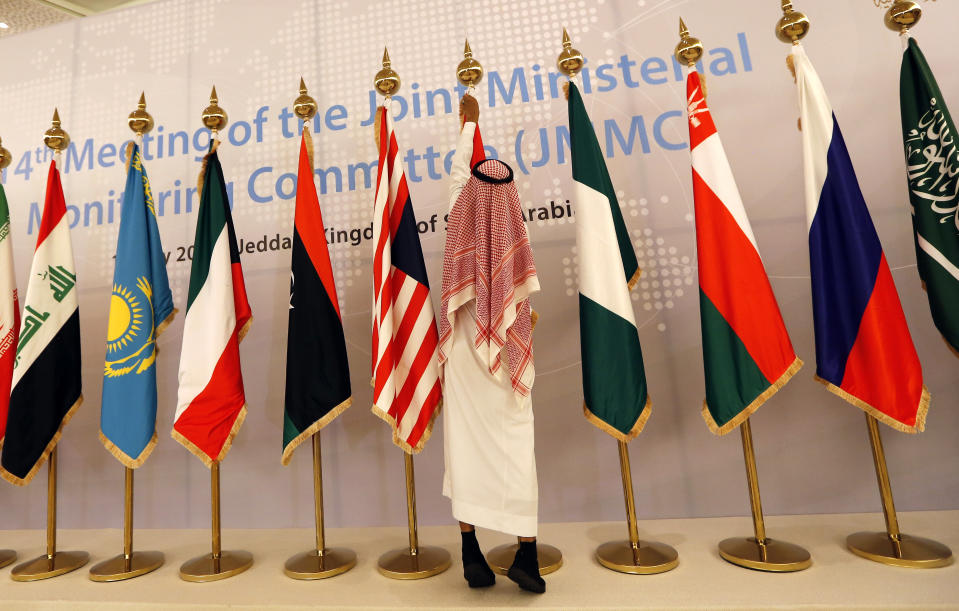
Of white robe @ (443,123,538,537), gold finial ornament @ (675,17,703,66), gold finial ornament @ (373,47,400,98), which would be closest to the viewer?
white robe @ (443,123,538,537)

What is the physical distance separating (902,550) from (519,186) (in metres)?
2.07

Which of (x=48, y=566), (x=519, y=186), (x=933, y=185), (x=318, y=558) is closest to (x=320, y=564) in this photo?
(x=318, y=558)

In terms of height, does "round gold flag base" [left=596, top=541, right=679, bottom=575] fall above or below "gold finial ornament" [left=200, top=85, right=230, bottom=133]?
below

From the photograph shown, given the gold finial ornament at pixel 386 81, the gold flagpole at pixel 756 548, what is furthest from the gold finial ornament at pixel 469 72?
the gold flagpole at pixel 756 548

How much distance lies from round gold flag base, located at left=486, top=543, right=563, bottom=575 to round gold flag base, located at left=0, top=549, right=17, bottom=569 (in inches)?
84.4

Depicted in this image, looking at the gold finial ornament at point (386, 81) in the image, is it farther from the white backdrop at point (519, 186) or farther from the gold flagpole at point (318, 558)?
the gold flagpole at point (318, 558)

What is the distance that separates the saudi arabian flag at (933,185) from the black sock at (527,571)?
1.59m

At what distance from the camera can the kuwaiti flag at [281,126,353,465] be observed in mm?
2023

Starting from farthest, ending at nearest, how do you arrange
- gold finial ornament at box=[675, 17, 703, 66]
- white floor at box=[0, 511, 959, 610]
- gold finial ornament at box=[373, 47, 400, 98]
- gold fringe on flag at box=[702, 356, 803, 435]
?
1. gold finial ornament at box=[373, 47, 400, 98]
2. gold finial ornament at box=[675, 17, 703, 66]
3. gold fringe on flag at box=[702, 356, 803, 435]
4. white floor at box=[0, 511, 959, 610]

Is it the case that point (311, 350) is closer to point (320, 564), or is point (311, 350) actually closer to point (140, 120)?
point (320, 564)

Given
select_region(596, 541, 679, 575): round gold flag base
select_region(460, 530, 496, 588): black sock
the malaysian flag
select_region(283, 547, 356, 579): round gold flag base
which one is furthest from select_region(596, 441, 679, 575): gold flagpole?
select_region(283, 547, 356, 579): round gold flag base

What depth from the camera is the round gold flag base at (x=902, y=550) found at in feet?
5.46

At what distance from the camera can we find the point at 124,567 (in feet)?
6.75

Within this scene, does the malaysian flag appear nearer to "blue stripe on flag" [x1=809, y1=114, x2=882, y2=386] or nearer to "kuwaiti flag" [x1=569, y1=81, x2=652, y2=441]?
"kuwaiti flag" [x1=569, y1=81, x2=652, y2=441]
